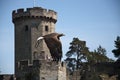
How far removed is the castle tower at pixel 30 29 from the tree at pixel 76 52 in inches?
283

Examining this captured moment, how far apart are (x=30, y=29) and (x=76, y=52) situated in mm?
9547

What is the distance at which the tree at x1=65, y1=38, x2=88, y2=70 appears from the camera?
62812 millimetres

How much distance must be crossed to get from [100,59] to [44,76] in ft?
75.4

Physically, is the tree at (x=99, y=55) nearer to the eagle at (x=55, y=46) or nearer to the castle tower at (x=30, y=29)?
the castle tower at (x=30, y=29)

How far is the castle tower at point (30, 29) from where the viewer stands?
55.8m

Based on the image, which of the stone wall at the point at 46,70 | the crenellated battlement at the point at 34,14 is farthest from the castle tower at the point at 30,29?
the stone wall at the point at 46,70

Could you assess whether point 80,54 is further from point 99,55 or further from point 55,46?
point 55,46

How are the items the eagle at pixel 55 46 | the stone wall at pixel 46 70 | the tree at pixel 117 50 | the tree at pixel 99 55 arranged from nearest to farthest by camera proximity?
1. the eagle at pixel 55 46
2. the stone wall at pixel 46 70
3. the tree at pixel 117 50
4. the tree at pixel 99 55

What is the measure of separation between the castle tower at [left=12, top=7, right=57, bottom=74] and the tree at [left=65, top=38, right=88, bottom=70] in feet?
23.6

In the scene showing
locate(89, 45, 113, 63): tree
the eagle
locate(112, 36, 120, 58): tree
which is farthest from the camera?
locate(89, 45, 113, 63): tree

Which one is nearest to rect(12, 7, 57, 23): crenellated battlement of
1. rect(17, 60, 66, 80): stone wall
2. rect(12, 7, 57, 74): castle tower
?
rect(12, 7, 57, 74): castle tower

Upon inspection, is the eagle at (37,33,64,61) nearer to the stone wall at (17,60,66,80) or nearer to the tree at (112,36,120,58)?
the stone wall at (17,60,66,80)

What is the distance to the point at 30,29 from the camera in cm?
5653

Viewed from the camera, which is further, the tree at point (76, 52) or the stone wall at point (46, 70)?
the tree at point (76, 52)
